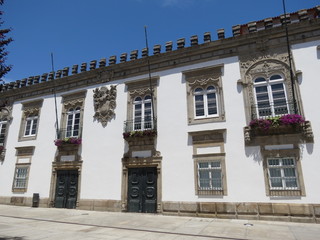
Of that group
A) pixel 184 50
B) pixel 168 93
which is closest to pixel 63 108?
pixel 168 93

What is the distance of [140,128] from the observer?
13578 mm

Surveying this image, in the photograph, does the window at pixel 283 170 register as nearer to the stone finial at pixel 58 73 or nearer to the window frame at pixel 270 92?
the window frame at pixel 270 92

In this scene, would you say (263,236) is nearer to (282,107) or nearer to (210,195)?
(210,195)

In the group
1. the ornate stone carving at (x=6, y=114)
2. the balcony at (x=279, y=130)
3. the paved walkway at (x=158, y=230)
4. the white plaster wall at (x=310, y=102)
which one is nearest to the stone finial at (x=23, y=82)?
the ornate stone carving at (x=6, y=114)

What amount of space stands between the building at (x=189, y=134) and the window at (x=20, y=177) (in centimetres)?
8

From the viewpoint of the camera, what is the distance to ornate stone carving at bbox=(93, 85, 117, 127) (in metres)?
14.4

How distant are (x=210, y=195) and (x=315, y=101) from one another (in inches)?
248

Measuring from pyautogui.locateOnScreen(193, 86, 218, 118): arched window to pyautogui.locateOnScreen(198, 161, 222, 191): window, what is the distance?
2.53 metres

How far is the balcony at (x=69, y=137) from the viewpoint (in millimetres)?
14606

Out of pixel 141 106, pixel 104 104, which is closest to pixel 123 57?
pixel 104 104

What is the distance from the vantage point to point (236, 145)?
438 inches

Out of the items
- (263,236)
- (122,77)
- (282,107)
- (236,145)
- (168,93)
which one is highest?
(122,77)

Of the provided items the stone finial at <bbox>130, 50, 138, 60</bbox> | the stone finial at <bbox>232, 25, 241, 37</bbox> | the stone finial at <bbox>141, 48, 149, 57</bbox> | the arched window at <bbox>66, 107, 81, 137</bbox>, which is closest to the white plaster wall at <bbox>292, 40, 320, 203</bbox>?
the stone finial at <bbox>232, 25, 241, 37</bbox>

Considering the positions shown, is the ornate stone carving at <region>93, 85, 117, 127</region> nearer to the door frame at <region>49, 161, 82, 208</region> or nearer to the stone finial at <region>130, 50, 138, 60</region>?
the stone finial at <region>130, 50, 138, 60</region>
